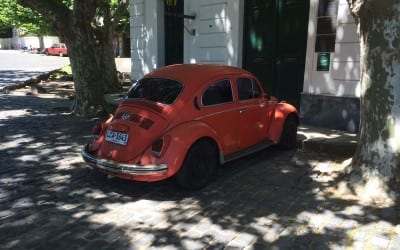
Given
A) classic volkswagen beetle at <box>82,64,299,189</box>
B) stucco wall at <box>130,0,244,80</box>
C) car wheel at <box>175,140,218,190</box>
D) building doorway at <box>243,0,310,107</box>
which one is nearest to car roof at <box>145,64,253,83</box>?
classic volkswagen beetle at <box>82,64,299,189</box>

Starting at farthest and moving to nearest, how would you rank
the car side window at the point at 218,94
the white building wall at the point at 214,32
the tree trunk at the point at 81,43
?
the white building wall at the point at 214,32, the tree trunk at the point at 81,43, the car side window at the point at 218,94

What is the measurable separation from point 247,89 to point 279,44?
3.90 meters

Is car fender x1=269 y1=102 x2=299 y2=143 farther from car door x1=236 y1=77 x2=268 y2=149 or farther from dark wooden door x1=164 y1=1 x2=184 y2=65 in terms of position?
dark wooden door x1=164 y1=1 x2=184 y2=65

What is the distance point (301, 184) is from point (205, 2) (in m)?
6.98

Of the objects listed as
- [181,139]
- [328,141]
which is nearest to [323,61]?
[328,141]

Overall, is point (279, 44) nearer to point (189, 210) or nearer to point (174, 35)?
point (174, 35)

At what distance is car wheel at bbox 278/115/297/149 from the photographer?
6.97m

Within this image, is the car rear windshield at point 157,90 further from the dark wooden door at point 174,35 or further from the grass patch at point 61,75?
the grass patch at point 61,75

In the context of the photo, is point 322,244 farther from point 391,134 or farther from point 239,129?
point 239,129

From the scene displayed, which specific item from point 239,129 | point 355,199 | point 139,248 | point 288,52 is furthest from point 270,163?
point 288,52

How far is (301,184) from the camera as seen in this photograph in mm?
5504

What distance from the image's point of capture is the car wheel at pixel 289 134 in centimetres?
697

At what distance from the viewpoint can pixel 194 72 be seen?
5.76 metres

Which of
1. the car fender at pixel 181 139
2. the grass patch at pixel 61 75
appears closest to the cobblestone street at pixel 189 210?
the car fender at pixel 181 139
